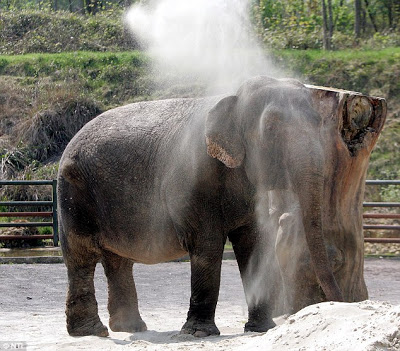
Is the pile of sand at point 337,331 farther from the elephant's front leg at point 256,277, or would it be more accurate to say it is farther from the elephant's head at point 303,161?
the elephant's front leg at point 256,277

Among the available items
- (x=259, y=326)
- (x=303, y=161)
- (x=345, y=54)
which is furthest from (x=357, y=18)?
(x=303, y=161)

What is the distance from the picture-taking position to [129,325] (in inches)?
325

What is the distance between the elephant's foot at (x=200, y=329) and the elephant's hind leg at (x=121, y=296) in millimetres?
1308

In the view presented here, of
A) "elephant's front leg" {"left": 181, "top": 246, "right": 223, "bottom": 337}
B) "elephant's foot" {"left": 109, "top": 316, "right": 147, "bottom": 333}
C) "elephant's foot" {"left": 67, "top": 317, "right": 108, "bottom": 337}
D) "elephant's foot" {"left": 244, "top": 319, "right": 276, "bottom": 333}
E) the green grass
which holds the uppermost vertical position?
"elephant's front leg" {"left": 181, "top": 246, "right": 223, "bottom": 337}

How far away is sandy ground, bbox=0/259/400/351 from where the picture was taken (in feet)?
16.3

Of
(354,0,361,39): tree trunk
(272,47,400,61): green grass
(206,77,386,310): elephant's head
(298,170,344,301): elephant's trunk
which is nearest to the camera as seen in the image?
(298,170,344,301): elephant's trunk

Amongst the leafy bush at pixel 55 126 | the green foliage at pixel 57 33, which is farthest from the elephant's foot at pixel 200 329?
the green foliage at pixel 57 33

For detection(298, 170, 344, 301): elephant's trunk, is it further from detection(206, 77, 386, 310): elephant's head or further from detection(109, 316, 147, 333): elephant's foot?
detection(109, 316, 147, 333): elephant's foot

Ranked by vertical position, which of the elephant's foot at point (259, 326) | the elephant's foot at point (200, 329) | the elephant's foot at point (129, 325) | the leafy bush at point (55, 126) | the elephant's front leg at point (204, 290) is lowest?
the leafy bush at point (55, 126)

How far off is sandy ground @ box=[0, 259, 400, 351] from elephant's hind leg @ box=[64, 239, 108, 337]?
0.16m

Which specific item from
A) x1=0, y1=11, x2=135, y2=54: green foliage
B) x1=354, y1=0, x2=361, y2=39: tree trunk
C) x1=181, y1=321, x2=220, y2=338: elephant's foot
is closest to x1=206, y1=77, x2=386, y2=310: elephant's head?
A: x1=181, y1=321, x2=220, y2=338: elephant's foot

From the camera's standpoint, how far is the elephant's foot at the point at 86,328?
7961mm

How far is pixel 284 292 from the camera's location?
719 cm

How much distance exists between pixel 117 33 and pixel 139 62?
385 centimetres
